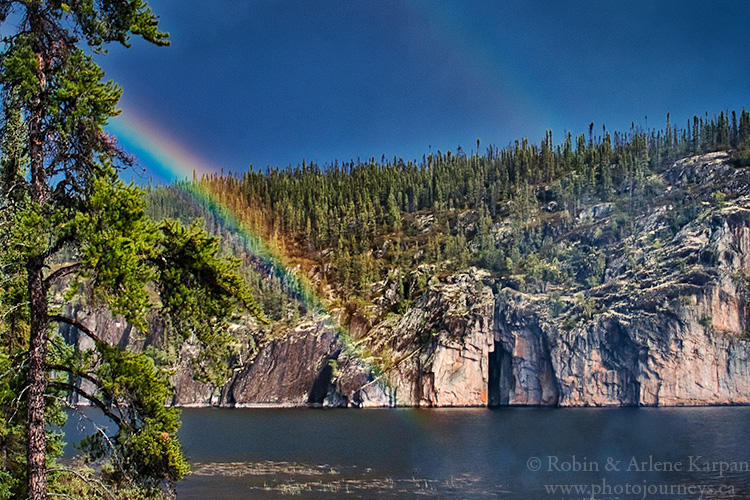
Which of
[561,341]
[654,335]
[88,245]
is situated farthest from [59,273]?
[654,335]

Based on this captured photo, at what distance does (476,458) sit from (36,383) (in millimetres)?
54779

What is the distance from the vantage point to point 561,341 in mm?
140625

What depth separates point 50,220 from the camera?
11430 mm

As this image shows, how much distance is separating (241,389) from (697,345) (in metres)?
96.5

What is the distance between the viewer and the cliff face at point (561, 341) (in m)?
134

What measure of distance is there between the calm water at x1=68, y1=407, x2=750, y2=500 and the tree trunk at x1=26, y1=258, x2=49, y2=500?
33.8 meters

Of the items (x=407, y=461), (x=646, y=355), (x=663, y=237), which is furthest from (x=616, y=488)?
(x=663, y=237)

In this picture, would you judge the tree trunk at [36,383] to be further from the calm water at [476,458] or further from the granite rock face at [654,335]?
the granite rock face at [654,335]

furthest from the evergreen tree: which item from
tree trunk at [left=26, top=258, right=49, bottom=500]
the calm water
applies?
the calm water

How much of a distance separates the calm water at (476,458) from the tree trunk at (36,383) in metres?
33.8

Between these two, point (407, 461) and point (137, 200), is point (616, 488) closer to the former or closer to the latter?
point (407, 461)

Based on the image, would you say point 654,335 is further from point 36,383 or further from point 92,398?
point 36,383

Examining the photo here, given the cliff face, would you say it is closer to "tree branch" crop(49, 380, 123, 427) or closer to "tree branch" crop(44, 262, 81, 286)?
"tree branch" crop(49, 380, 123, 427)

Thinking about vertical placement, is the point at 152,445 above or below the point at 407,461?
above
